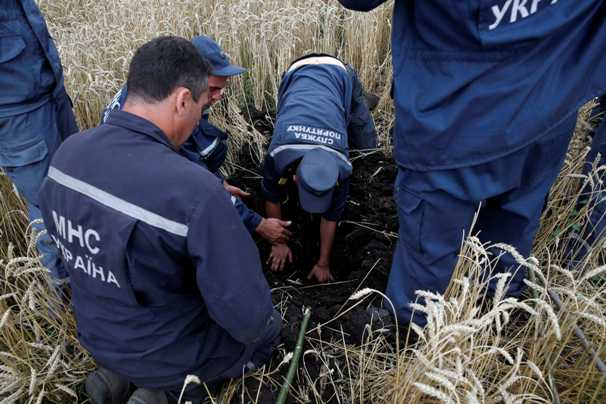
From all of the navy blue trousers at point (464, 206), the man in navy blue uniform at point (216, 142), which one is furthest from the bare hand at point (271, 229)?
the navy blue trousers at point (464, 206)

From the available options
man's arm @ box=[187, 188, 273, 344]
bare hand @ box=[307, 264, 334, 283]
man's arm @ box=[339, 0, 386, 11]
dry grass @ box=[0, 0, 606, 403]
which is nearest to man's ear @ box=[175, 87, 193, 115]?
man's arm @ box=[187, 188, 273, 344]

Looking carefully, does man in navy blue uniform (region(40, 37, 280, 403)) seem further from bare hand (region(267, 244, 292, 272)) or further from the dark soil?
bare hand (region(267, 244, 292, 272))

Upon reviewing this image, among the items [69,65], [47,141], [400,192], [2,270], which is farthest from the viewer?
[69,65]

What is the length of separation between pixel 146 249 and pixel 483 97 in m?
1.05

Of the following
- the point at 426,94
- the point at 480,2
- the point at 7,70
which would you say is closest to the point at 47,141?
the point at 7,70

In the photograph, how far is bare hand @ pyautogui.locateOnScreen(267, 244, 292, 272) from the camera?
95.7 inches

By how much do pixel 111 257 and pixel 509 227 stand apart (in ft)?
4.44

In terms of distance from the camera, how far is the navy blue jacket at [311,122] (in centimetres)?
221

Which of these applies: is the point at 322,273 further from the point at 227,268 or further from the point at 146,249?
the point at 146,249

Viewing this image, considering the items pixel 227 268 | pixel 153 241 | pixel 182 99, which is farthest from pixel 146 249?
pixel 182 99

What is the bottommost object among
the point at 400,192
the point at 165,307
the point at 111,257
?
the point at 165,307

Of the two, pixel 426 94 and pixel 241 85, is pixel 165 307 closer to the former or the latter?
pixel 426 94

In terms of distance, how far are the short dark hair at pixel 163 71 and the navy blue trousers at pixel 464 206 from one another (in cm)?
77

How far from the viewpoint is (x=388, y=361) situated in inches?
70.0
